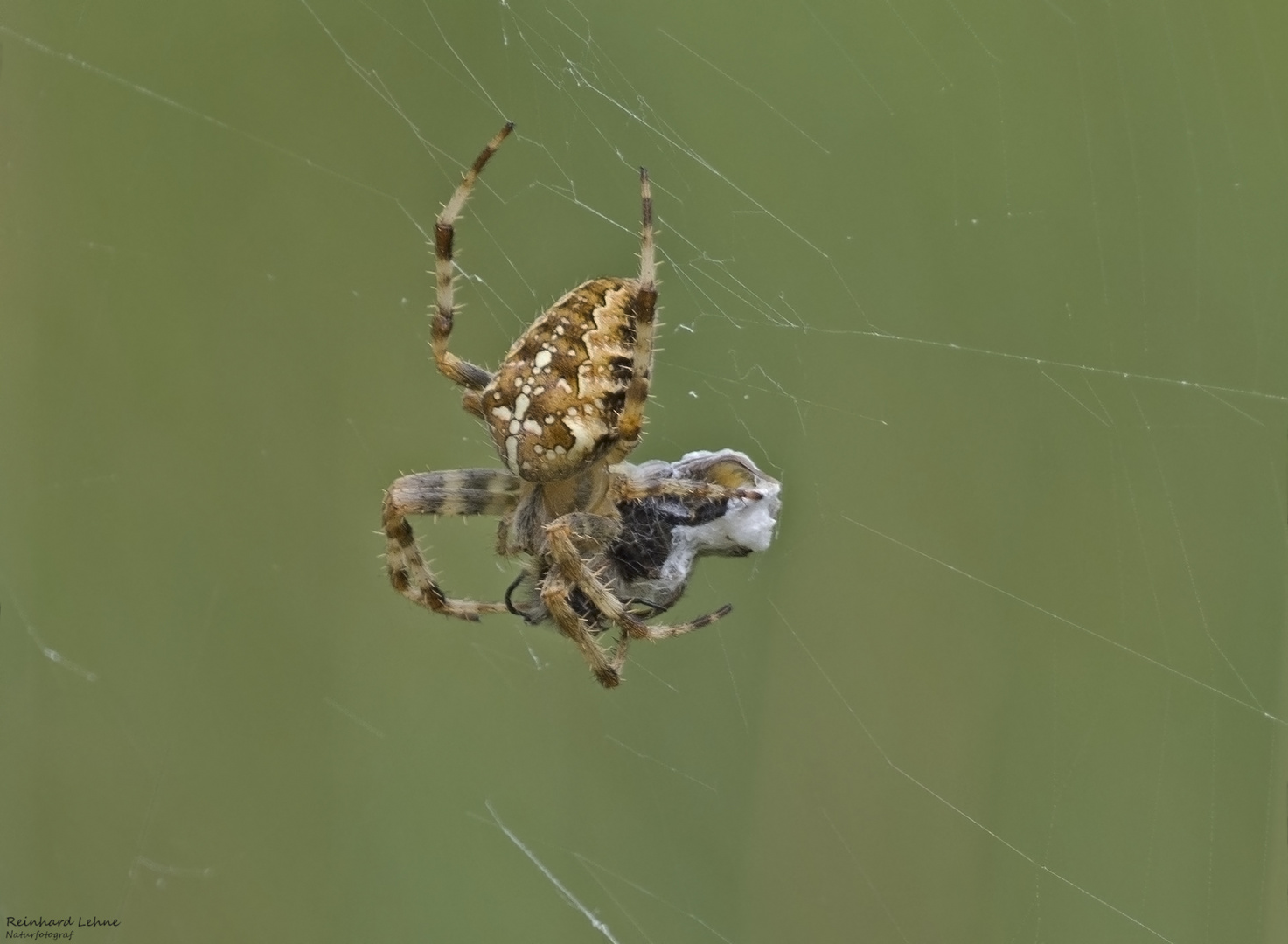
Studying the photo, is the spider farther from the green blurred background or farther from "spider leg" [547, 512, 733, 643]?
the green blurred background

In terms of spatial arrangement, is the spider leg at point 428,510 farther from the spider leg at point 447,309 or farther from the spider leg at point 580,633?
the spider leg at point 447,309

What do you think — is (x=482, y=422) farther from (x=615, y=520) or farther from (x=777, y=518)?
(x=777, y=518)

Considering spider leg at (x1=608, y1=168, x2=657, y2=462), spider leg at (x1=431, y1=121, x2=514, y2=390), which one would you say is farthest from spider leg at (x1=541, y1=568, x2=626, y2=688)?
spider leg at (x1=431, y1=121, x2=514, y2=390)

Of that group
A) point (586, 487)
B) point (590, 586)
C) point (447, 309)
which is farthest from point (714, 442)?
point (447, 309)

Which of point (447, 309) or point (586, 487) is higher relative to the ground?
point (447, 309)

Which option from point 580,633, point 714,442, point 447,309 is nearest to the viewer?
point 580,633

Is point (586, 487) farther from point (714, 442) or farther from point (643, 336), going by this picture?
point (643, 336)
